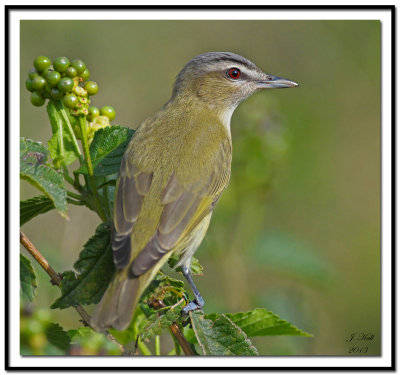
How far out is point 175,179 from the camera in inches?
156

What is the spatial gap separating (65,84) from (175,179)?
3.44 ft

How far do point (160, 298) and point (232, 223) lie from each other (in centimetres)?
192

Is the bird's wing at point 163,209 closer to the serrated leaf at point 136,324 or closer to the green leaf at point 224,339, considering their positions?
the serrated leaf at point 136,324

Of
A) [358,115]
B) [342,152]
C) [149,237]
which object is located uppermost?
[358,115]

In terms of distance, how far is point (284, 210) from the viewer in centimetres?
812

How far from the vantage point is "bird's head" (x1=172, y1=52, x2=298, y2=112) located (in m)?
5.27

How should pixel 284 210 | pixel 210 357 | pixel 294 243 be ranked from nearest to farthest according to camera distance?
pixel 210 357, pixel 294 243, pixel 284 210

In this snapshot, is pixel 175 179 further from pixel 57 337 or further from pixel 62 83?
pixel 57 337

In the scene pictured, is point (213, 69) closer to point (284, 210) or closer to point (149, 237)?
point (149, 237)

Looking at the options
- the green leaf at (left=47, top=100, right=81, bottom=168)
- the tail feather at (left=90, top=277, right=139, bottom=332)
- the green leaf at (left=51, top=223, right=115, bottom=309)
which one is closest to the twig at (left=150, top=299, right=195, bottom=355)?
the tail feather at (left=90, top=277, right=139, bottom=332)

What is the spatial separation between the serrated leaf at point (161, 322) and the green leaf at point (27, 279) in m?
0.62

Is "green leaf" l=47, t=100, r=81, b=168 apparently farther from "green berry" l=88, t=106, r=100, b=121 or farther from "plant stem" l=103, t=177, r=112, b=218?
"plant stem" l=103, t=177, r=112, b=218

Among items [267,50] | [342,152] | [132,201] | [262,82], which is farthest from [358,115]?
[132,201]

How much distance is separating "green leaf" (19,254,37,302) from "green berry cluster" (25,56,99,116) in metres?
0.85
